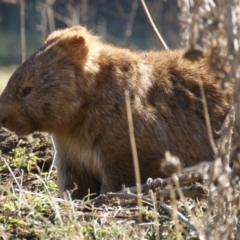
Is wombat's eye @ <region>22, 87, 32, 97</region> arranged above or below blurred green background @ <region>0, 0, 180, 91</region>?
above

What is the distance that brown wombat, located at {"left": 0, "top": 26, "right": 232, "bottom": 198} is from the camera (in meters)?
5.64

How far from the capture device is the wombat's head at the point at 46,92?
579 cm

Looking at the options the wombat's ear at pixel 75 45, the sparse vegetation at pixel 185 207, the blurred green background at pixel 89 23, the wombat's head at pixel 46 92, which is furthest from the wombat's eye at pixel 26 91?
the blurred green background at pixel 89 23

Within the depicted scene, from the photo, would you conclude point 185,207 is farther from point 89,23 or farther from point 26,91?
point 89,23

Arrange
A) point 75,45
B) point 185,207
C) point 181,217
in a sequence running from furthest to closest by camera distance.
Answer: point 75,45
point 185,207
point 181,217

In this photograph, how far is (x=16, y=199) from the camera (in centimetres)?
470

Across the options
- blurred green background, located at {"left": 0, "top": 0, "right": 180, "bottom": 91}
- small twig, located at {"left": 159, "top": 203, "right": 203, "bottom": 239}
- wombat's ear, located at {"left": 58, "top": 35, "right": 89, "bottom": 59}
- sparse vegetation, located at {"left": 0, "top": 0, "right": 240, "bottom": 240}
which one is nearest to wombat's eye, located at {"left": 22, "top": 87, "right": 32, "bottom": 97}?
wombat's ear, located at {"left": 58, "top": 35, "right": 89, "bottom": 59}

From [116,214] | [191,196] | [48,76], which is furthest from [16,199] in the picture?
[48,76]

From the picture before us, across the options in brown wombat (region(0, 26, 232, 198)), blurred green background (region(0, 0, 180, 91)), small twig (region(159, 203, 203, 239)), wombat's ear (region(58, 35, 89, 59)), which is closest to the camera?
small twig (region(159, 203, 203, 239))

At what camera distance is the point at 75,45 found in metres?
5.98

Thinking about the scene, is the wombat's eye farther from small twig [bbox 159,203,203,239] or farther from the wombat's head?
small twig [bbox 159,203,203,239]

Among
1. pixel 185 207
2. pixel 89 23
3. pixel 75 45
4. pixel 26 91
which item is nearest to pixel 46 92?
pixel 26 91

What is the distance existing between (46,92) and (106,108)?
0.47m

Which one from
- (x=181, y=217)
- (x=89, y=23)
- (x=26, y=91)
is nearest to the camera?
(x=181, y=217)
